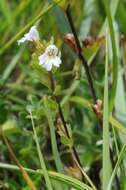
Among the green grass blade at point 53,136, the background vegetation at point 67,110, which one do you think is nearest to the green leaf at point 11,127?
the background vegetation at point 67,110

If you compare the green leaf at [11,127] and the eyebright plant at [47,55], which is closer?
the eyebright plant at [47,55]

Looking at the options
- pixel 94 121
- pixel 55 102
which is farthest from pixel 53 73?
pixel 94 121

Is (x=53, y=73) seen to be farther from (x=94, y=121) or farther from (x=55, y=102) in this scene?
(x=94, y=121)

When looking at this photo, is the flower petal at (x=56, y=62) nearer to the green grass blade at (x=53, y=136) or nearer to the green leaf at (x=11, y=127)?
the green grass blade at (x=53, y=136)

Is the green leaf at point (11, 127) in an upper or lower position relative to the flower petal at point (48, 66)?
lower

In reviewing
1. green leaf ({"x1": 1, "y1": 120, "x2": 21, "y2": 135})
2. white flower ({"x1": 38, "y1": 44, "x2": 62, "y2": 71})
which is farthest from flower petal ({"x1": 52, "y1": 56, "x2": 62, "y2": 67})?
green leaf ({"x1": 1, "y1": 120, "x2": 21, "y2": 135})
